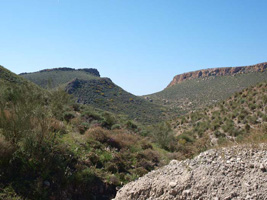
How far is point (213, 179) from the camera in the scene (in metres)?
4.24

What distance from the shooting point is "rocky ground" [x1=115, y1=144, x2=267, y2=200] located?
384cm

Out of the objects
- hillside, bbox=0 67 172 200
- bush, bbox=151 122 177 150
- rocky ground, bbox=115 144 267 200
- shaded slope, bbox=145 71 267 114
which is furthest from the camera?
shaded slope, bbox=145 71 267 114

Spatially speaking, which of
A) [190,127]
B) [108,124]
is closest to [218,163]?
[108,124]

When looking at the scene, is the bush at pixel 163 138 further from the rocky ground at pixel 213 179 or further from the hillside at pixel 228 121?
the rocky ground at pixel 213 179

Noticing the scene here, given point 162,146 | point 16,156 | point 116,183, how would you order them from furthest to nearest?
point 162,146 → point 116,183 → point 16,156

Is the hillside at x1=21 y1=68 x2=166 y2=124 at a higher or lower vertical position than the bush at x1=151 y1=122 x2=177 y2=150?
higher

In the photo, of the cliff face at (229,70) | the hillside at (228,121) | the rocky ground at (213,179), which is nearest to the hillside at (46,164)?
the rocky ground at (213,179)

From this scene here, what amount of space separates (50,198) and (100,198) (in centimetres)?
152

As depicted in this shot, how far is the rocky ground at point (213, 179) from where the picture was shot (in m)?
3.84

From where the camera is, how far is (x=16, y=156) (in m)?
5.57

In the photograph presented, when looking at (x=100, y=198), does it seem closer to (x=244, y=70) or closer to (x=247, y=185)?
(x=247, y=185)

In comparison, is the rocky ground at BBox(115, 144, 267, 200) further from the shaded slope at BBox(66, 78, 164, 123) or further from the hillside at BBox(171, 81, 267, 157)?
the shaded slope at BBox(66, 78, 164, 123)

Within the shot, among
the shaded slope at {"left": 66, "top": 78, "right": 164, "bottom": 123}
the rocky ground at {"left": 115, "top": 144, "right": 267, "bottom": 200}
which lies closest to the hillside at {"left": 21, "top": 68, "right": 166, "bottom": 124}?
the shaded slope at {"left": 66, "top": 78, "right": 164, "bottom": 123}

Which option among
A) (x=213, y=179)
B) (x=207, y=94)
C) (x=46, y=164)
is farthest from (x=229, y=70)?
(x=46, y=164)
